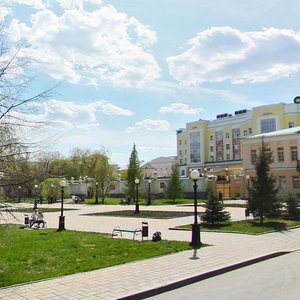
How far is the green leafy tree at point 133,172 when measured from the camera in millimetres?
55594

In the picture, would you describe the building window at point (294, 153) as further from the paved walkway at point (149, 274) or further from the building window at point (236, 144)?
the building window at point (236, 144)

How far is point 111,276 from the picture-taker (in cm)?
962

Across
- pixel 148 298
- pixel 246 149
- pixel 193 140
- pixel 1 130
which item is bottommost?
pixel 148 298

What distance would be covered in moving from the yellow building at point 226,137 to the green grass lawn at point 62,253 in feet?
166

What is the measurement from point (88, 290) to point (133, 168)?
4794cm

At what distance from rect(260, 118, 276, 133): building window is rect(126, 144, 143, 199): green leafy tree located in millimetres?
39870

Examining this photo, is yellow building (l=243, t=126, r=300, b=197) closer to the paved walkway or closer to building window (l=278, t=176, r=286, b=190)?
building window (l=278, t=176, r=286, b=190)

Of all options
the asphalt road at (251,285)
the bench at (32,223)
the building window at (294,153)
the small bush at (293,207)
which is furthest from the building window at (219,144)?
the asphalt road at (251,285)

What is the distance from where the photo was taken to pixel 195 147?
10831 centimetres

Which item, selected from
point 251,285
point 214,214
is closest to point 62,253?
point 251,285

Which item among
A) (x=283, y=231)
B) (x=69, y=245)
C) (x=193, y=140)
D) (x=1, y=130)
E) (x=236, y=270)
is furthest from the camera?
(x=193, y=140)

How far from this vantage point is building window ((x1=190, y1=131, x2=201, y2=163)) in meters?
108

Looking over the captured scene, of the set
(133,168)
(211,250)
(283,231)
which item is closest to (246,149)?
(133,168)

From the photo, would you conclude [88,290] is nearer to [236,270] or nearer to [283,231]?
[236,270]
